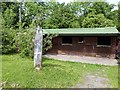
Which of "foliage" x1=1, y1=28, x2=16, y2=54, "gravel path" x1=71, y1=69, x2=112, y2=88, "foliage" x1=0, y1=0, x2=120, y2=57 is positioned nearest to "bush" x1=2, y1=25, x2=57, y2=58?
"foliage" x1=1, y1=28, x2=16, y2=54

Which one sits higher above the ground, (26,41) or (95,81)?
(26,41)

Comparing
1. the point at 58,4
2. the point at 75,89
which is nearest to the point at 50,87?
the point at 75,89

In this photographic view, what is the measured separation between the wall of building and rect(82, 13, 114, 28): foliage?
9.86 meters

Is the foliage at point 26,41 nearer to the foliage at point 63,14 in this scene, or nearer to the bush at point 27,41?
the bush at point 27,41

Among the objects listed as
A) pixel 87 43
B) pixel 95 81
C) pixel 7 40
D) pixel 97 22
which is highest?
pixel 97 22

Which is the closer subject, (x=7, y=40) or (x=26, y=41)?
(x=26, y=41)

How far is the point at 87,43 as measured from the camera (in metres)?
16.7

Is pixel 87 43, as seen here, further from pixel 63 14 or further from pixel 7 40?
pixel 63 14

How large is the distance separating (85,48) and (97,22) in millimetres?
10701

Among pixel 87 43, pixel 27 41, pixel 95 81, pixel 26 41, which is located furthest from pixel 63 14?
pixel 95 81

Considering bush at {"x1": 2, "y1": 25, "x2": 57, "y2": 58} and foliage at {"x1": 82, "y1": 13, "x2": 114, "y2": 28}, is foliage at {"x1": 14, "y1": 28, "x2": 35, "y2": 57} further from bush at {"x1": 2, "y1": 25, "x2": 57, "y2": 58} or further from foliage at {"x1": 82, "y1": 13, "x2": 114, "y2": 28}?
foliage at {"x1": 82, "y1": 13, "x2": 114, "y2": 28}

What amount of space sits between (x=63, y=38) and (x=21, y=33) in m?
4.07

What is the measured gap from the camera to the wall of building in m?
16.2

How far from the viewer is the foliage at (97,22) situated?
26.0 m
